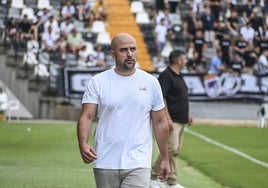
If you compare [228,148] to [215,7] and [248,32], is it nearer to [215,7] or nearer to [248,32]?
[248,32]

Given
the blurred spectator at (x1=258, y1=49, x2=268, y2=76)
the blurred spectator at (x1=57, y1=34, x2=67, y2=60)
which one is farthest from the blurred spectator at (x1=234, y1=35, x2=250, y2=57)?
the blurred spectator at (x1=57, y1=34, x2=67, y2=60)

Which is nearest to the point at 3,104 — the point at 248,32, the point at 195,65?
the point at 195,65

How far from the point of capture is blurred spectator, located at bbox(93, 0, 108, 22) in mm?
39750

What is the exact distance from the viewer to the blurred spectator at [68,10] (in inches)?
1507

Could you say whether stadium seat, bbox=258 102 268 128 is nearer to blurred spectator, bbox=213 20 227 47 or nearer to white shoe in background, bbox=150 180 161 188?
blurred spectator, bbox=213 20 227 47

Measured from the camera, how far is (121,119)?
9742 mm

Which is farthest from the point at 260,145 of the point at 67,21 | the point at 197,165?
the point at 67,21

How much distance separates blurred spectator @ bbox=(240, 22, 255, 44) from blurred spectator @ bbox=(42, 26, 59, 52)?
25.7ft

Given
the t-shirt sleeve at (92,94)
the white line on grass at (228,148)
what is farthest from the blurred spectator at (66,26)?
the t-shirt sleeve at (92,94)

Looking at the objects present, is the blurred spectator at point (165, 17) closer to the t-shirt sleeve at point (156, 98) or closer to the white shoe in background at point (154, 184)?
the white shoe in background at point (154, 184)

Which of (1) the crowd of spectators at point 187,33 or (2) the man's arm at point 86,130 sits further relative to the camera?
(1) the crowd of spectators at point 187,33

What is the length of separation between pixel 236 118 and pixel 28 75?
7490 mm

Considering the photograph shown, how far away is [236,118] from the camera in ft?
121

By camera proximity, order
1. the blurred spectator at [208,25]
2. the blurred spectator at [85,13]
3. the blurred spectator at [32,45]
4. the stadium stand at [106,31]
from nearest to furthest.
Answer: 1. the stadium stand at [106,31]
2. the blurred spectator at [32,45]
3. the blurred spectator at [85,13]
4. the blurred spectator at [208,25]
